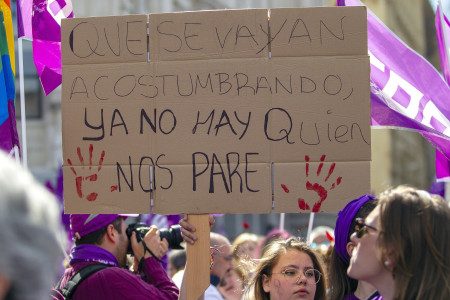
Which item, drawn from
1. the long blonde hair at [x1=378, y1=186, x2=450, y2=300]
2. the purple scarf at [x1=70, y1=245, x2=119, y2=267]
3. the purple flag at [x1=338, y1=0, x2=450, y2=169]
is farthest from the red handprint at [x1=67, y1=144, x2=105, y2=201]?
the purple flag at [x1=338, y1=0, x2=450, y2=169]

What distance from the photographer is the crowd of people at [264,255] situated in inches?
53.6

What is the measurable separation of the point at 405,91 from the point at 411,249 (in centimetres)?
A: 213

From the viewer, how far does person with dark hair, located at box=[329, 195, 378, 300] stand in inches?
119

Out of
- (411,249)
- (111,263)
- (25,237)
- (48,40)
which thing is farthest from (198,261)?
(25,237)

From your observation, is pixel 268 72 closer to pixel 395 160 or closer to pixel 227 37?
pixel 227 37

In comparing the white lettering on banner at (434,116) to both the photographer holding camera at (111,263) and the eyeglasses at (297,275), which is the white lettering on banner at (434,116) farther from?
the photographer holding camera at (111,263)

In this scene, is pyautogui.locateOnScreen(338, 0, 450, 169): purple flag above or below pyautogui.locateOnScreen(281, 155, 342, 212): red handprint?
above

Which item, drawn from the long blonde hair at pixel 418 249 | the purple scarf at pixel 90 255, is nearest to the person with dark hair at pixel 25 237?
the long blonde hair at pixel 418 249

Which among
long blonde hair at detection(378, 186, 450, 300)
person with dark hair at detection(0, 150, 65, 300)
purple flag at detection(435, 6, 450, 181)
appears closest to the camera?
person with dark hair at detection(0, 150, 65, 300)

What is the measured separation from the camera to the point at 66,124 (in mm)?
3203

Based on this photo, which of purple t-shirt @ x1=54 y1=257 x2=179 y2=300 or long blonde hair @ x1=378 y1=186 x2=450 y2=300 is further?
purple t-shirt @ x1=54 y1=257 x2=179 y2=300

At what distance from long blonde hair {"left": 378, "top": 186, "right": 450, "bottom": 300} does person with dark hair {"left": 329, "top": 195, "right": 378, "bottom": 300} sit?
76cm

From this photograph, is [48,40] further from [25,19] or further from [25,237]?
[25,237]

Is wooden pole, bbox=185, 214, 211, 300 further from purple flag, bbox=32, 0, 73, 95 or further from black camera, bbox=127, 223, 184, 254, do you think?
purple flag, bbox=32, 0, 73, 95
